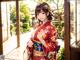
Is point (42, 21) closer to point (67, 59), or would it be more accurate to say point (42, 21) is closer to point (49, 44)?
point (49, 44)

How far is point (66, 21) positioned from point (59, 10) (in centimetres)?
318

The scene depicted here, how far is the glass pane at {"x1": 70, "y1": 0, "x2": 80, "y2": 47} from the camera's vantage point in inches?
117

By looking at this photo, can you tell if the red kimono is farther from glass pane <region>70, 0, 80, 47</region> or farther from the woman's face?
glass pane <region>70, 0, 80, 47</region>

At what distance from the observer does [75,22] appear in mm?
3016

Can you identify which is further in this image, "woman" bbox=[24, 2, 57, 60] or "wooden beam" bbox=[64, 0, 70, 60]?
"wooden beam" bbox=[64, 0, 70, 60]

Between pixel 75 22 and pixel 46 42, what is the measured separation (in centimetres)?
88

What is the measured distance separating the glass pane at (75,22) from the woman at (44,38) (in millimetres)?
707

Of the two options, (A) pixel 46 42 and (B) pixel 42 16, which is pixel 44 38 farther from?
(B) pixel 42 16

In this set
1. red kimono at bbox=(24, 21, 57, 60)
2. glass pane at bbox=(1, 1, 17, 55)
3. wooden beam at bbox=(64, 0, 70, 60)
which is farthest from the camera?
glass pane at bbox=(1, 1, 17, 55)

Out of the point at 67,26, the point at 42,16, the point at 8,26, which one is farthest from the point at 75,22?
the point at 8,26

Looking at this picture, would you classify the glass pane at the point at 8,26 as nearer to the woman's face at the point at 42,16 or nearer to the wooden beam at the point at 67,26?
the wooden beam at the point at 67,26

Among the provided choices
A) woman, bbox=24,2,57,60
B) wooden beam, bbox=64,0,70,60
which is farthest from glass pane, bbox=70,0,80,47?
woman, bbox=24,2,57,60

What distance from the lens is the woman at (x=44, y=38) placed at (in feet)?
7.71

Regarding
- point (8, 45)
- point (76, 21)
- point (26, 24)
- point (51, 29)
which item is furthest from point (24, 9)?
point (51, 29)
